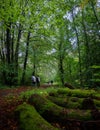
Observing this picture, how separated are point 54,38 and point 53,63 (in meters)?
5.49

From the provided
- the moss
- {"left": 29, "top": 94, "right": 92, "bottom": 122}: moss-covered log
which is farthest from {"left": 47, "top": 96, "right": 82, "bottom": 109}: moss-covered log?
the moss

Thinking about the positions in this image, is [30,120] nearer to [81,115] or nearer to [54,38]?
[81,115]

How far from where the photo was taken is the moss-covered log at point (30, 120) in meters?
7.24

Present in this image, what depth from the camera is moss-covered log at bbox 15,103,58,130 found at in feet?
23.7

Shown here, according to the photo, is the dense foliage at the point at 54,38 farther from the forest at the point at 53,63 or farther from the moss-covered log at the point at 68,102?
the moss-covered log at the point at 68,102

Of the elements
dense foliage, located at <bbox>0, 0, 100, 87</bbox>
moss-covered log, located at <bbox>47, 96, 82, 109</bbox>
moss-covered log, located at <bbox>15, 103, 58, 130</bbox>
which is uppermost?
dense foliage, located at <bbox>0, 0, 100, 87</bbox>

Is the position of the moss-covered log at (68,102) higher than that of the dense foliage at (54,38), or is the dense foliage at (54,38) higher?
the dense foliage at (54,38)

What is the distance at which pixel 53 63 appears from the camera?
3869 centimetres

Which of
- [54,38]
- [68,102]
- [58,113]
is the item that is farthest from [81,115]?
[54,38]

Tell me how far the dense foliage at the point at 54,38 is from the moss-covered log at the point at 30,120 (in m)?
6.95

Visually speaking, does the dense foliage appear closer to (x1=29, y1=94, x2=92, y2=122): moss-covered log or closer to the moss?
(x1=29, y1=94, x2=92, y2=122): moss-covered log

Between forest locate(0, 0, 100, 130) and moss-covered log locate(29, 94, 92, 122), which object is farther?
forest locate(0, 0, 100, 130)

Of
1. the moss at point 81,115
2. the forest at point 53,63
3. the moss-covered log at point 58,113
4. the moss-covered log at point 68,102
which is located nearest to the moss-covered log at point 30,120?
the forest at point 53,63

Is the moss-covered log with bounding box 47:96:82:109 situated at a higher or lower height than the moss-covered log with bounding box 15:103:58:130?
higher
